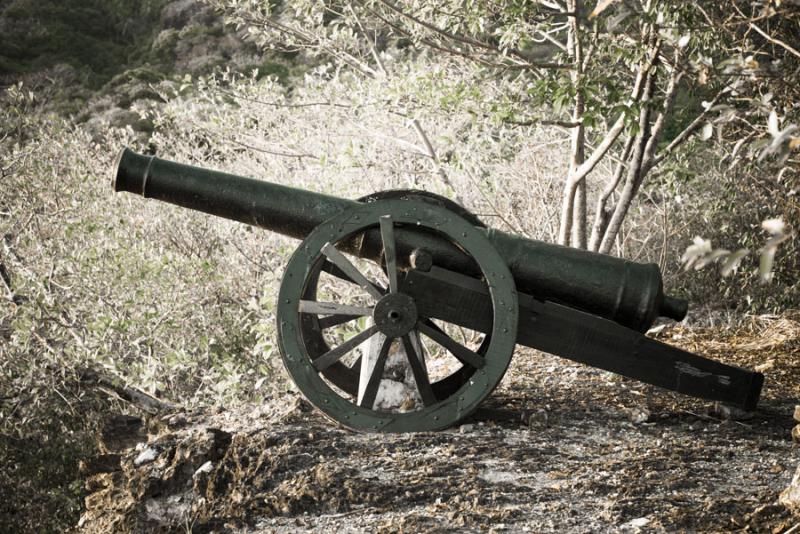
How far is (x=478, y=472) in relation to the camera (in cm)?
405

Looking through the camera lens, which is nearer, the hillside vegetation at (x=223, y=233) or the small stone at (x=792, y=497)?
the small stone at (x=792, y=497)

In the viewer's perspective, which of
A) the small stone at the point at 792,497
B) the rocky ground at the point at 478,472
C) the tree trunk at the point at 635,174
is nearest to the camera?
the small stone at the point at 792,497

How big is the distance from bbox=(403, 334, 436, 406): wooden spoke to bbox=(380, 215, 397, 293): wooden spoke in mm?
332

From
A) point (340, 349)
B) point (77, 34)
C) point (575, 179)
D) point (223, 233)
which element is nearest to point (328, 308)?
point (340, 349)

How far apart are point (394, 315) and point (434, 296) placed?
226 mm

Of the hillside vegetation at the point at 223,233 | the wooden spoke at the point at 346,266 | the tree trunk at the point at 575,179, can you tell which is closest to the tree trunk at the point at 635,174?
the tree trunk at the point at 575,179

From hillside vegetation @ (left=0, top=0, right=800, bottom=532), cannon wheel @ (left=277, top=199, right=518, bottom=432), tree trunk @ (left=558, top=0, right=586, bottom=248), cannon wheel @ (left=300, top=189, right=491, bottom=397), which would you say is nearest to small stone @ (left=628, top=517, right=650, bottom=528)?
cannon wheel @ (left=277, top=199, right=518, bottom=432)

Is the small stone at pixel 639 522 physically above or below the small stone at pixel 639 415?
below

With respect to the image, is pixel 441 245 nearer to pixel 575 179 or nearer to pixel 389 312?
pixel 389 312

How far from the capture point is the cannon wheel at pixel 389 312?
4.25 meters

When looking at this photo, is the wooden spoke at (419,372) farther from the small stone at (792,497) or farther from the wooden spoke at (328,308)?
the small stone at (792,497)

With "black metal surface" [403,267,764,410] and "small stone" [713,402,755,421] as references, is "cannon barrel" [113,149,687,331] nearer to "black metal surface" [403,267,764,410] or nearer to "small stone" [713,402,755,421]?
"black metal surface" [403,267,764,410]

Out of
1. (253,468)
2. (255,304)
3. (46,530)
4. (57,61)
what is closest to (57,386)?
(46,530)

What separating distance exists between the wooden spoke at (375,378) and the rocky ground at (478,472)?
191mm
